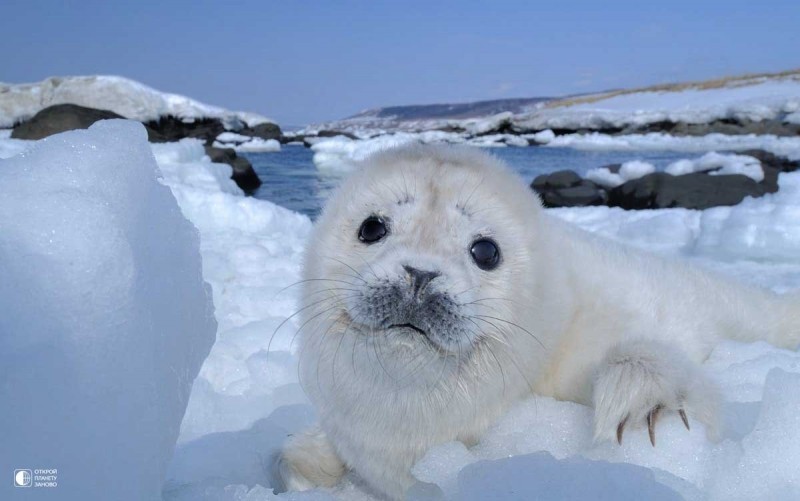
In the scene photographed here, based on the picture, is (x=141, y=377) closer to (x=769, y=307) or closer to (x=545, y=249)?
(x=545, y=249)

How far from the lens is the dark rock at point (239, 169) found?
12.2 metres

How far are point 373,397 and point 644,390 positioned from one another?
651 millimetres

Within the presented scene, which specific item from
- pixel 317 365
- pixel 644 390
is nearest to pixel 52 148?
pixel 317 365

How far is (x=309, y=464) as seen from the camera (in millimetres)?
1995

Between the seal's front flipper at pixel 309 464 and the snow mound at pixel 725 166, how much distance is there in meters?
7.03

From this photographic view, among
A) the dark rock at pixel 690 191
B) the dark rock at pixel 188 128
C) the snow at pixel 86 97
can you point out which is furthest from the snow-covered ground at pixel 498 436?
the dark rock at pixel 188 128

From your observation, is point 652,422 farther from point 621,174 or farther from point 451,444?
point 621,174

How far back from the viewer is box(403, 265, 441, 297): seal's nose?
4.91ft

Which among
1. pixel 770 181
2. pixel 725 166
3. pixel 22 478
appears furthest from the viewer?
pixel 725 166

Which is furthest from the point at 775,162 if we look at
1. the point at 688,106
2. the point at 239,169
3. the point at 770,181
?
the point at 688,106

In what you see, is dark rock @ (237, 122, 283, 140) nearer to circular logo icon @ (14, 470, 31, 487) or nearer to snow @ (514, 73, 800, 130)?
snow @ (514, 73, 800, 130)

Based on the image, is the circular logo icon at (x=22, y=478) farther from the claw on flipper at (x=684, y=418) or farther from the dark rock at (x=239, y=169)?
the dark rock at (x=239, y=169)

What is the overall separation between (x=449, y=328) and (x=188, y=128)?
2875 cm

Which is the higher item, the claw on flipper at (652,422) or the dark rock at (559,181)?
the claw on flipper at (652,422)
